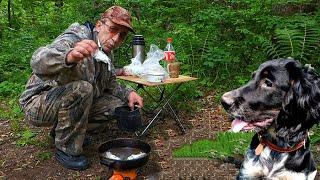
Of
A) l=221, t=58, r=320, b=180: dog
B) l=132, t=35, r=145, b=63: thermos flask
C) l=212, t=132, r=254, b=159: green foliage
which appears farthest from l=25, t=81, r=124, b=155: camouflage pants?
l=221, t=58, r=320, b=180: dog

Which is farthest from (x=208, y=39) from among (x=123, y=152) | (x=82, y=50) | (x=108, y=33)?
(x=82, y=50)

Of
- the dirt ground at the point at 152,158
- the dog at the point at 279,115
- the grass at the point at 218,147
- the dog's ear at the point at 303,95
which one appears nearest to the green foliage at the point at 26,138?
the dirt ground at the point at 152,158

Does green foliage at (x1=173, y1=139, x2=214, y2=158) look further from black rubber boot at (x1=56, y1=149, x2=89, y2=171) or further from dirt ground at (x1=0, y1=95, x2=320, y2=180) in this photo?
black rubber boot at (x1=56, y1=149, x2=89, y2=171)

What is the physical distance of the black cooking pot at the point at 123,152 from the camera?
407 centimetres

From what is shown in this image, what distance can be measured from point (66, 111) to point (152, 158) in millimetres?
1149

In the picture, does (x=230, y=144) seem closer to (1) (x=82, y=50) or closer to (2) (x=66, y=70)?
(2) (x=66, y=70)

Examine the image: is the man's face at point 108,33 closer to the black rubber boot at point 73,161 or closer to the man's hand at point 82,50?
the man's hand at point 82,50

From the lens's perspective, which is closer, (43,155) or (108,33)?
(108,33)

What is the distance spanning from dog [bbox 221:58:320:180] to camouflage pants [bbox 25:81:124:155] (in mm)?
2013

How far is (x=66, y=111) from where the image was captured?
4570 millimetres

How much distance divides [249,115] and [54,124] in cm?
259

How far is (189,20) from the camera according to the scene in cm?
838

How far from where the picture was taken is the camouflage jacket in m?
4.00

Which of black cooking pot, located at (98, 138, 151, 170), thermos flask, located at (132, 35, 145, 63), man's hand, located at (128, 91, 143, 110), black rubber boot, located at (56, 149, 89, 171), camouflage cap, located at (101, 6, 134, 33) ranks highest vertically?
camouflage cap, located at (101, 6, 134, 33)
